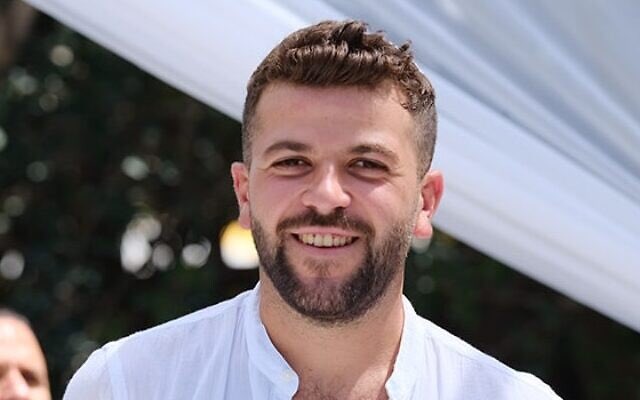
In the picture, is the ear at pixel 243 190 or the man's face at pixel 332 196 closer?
the man's face at pixel 332 196

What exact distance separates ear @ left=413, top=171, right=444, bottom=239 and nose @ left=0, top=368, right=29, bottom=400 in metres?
0.83

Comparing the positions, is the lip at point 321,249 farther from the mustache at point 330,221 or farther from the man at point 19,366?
the man at point 19,366

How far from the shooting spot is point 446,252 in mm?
4715

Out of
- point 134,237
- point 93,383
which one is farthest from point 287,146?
point 134,237

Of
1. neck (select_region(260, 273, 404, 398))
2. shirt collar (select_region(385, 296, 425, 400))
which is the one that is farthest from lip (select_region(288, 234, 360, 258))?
shirt collar (select_region(385, 296, 425, 400))

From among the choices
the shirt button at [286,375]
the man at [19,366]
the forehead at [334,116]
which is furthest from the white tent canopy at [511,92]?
the man at [19,366]

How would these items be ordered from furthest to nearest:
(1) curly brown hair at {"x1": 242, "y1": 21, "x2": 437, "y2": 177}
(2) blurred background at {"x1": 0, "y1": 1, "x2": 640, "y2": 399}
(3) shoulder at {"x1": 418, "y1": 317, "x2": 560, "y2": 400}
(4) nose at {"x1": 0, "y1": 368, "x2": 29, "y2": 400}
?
(2) blurred background at {"x1": 0, "y1": 1, "x2": 640, "y2": 399} → (4) nose at {"x1": 0, "y1": 368, "x2": 29, "y2": 400} → (3) shoulder at {"x1": 418, "y1": 317, "x2": 560, "y2": 400} → (1) curly brown hair at {"x1": 242, "y1": 21, "x2": 437, "y2": 177}

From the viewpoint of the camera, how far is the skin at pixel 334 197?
197cm

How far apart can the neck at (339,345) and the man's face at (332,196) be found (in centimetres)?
6

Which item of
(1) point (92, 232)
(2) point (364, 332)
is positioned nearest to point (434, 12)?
(2) point (364, 332)

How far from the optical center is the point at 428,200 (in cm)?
217

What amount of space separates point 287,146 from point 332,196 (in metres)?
0.11

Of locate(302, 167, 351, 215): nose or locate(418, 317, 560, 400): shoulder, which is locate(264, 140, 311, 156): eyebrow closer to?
locate(302, 167, 351, 215): nose

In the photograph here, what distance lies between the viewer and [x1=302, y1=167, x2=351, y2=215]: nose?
194cm
